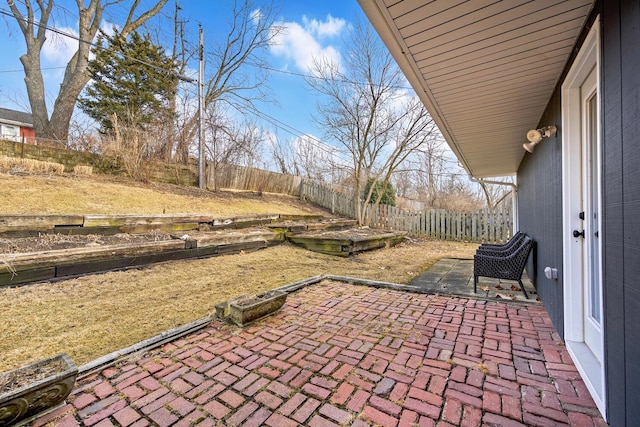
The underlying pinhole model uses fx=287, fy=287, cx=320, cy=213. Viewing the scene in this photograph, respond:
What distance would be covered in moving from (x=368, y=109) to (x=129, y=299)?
9.59 m

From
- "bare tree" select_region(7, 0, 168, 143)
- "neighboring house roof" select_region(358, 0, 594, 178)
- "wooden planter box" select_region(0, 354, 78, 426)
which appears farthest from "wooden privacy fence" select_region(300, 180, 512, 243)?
"bare tree" select_region(7, 0, 168, 143)

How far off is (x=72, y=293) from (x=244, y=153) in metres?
9.14

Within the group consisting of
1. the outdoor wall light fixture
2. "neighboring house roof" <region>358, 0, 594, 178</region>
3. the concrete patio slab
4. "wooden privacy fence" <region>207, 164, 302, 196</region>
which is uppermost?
"wooden privacy fence" <region>207, 164, 302, 196</region>

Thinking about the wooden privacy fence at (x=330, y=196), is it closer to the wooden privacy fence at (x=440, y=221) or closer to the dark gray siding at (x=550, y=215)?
the wooden privacy fence at (x=440, y=221)

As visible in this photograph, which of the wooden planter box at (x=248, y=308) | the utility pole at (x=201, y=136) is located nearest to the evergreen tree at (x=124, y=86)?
the utility pole at (x=201, y=136)

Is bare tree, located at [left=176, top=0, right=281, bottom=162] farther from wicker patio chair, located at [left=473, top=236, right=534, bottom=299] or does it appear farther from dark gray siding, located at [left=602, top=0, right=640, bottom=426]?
dark gray siding, located at [left=602, top=0, right=640, bottom=426]

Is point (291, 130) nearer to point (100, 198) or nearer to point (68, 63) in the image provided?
point (68, 63)

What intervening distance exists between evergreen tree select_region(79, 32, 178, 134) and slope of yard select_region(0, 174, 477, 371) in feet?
17.9

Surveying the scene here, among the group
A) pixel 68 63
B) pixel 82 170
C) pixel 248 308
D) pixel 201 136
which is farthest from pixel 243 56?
pixel 248 308

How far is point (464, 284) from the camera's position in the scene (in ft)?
13.8

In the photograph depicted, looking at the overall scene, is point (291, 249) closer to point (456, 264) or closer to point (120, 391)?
point (456, 264)

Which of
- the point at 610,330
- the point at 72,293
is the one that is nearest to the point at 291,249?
the point at 72,293

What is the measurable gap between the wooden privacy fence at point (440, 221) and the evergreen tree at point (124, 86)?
7.82 meters

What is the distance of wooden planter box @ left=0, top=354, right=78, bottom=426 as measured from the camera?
4.35 feet
